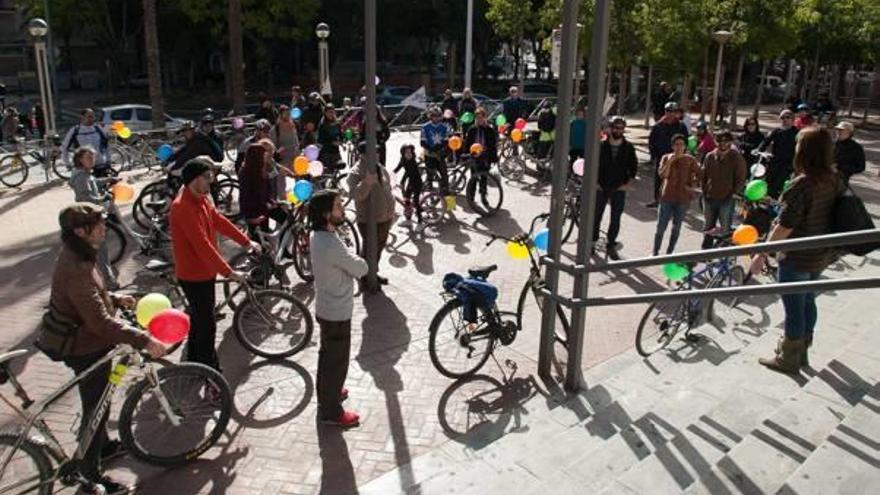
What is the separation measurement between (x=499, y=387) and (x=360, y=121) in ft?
41.2

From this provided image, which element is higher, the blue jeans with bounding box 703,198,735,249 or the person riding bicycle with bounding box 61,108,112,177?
the person riding bicycle with bounding box 61,108,112,177

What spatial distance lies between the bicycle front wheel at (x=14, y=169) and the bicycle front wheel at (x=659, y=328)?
12748 mm

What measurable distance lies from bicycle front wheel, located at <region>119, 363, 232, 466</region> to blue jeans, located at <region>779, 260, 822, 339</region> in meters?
4.29

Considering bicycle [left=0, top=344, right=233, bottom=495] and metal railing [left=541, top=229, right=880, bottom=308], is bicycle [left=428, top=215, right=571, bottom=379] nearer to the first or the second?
metal railing [left=541, top=229, right=880, bottom=308]

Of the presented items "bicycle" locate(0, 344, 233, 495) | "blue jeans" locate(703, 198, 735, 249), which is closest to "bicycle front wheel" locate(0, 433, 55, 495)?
"bicycle" locate(0, 344, 233, 495)

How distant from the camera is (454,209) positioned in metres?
12.5

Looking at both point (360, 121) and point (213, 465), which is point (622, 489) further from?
point (360, 121)

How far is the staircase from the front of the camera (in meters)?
4.04

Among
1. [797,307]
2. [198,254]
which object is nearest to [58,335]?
[198,254]

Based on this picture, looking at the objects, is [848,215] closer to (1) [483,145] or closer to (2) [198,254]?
(2) [198,254]

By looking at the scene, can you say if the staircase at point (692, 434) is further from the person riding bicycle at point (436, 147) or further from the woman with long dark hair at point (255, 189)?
the person riding bicycle at point (436, 147)

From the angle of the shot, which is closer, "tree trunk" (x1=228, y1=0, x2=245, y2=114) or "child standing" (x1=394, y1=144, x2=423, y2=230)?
"child standing" (x1=394, y1=144, x2=423, y2=230)

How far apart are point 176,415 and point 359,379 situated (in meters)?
1.73

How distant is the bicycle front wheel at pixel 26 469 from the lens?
411 cm
